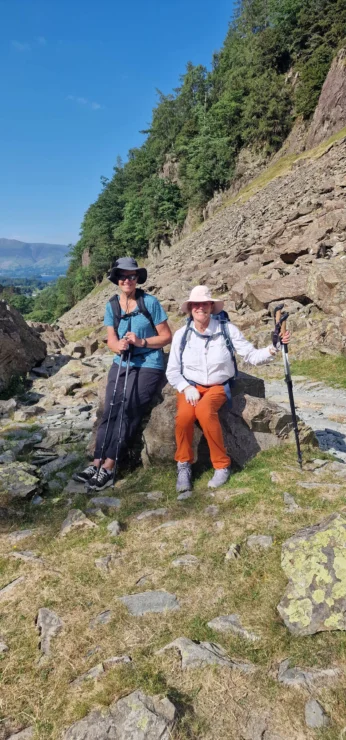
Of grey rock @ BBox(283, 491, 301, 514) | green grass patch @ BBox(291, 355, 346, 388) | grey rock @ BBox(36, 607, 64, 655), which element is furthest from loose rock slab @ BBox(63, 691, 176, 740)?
green grass patch @ BBox(291, 355, 346, 388)

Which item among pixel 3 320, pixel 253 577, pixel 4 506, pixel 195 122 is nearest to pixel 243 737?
pixel 253 577

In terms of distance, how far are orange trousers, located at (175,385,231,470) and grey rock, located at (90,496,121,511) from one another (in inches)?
40.2

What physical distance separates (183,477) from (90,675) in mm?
3042

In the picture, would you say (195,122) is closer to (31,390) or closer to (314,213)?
(314,213)

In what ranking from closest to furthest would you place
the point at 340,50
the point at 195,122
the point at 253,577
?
the point at 253,577, the point at 340,50, the point at 195,122

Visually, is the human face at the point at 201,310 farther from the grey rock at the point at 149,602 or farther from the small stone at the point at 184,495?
the grey rock at the point at 149,602

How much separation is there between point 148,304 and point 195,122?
264 feet

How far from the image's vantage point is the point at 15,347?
1364 centimetres

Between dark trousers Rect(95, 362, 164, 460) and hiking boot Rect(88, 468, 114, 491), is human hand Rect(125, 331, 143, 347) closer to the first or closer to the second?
dark trousers Rect(95, 362, 164, 460)

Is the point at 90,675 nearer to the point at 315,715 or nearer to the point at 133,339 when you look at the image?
the point at 315,715

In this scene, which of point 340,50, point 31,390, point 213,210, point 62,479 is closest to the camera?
point 62,479

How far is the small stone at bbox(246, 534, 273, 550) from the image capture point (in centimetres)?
441

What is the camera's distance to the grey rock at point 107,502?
228 inches

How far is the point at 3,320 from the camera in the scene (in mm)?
13711
